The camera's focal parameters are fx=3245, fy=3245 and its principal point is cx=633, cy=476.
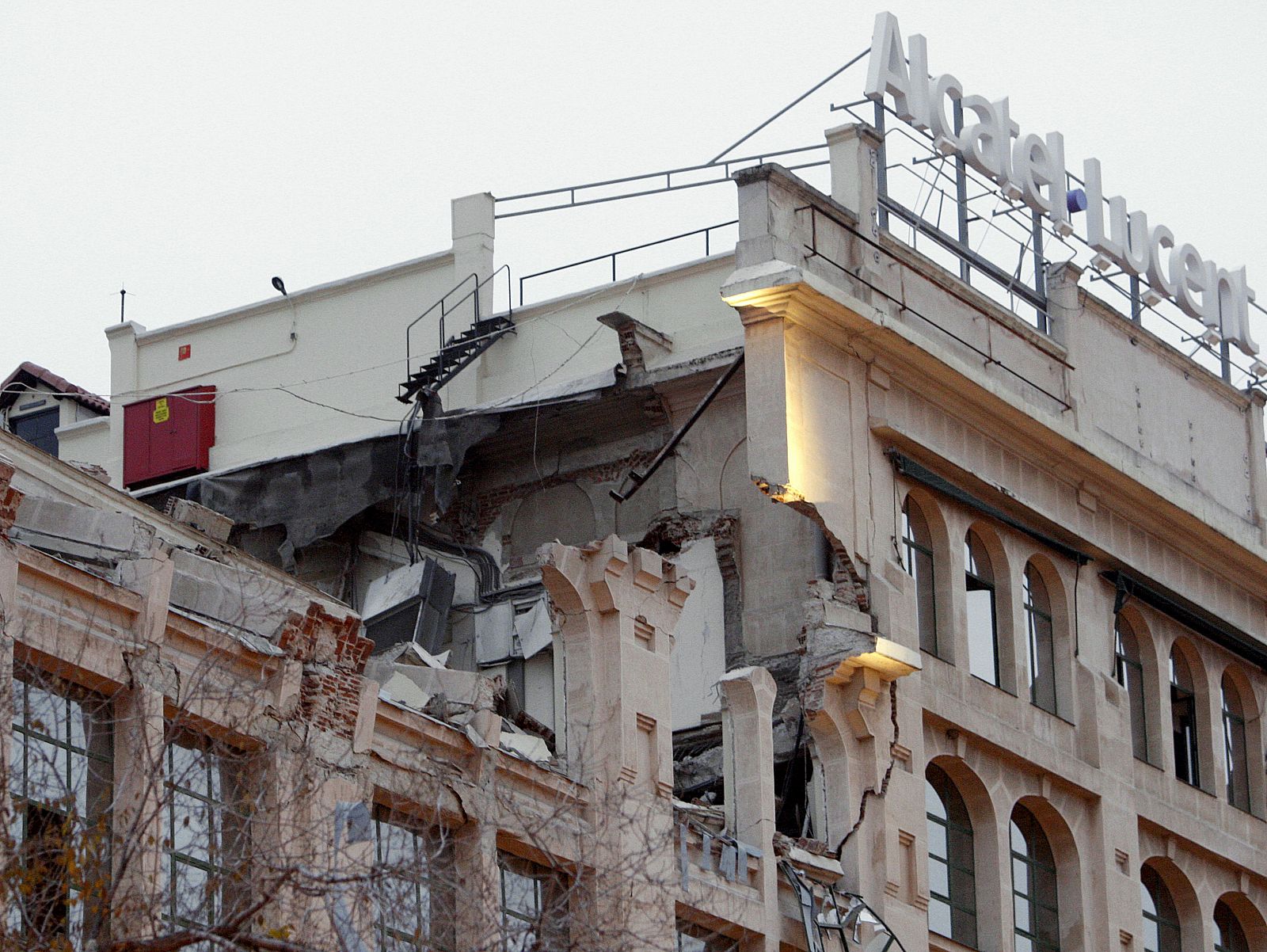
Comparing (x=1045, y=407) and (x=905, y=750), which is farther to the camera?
(x=1045, y=407)

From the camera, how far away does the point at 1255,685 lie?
45.5 metres

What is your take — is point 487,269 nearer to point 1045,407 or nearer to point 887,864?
point 1045,407

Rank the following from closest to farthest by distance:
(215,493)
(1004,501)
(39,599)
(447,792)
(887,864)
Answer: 1. (39,599)
2. (447,792)
3. (887,864)
4. (1004,501)
5. (215,493)

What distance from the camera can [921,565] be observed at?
39062mm

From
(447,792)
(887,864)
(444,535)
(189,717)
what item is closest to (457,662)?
(444,535)

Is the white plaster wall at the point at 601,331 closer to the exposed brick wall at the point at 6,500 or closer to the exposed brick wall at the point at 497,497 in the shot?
the exposed brick wall at the point at 497,497

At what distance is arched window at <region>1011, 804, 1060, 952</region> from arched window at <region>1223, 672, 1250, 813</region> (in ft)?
17.2

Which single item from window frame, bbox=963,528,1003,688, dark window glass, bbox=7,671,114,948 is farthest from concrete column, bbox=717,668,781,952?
dark window glass, bbox=7,671,114,948

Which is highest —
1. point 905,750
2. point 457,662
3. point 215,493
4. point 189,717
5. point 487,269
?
point 487,269

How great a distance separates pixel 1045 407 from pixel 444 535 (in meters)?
7.95

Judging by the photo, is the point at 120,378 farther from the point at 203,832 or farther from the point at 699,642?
the point at 203,832

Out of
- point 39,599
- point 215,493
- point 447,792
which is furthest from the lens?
point 215,493

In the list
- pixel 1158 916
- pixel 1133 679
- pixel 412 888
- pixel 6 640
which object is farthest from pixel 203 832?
pixel 1133 679

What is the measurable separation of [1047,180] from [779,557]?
8499mm
